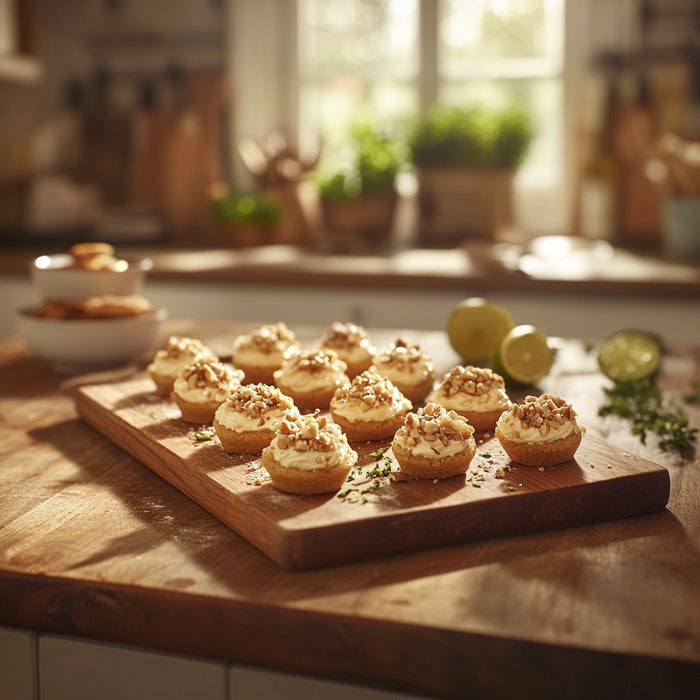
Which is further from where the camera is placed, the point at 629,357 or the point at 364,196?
the point at 364,196

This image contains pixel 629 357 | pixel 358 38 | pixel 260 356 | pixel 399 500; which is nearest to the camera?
pixel 399 500

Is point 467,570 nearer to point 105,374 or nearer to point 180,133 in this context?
point 105,374

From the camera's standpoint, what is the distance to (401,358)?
1.37m

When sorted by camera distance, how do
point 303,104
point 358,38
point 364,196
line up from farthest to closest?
point 303,104 → point 358,38 → point 364,196

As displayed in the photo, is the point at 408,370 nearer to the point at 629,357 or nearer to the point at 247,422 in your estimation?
the point at 247,422

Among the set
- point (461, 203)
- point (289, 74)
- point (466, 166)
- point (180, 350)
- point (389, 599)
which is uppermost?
point (289, 74)

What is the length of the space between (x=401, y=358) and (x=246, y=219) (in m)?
2.06

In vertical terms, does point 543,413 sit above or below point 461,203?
below

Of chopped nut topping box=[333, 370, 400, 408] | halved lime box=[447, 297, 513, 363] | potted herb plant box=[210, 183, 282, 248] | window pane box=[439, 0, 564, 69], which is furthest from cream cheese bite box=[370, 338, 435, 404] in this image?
window pane box=[439, 0, 564, 69]

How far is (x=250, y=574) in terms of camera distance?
883 millimetres

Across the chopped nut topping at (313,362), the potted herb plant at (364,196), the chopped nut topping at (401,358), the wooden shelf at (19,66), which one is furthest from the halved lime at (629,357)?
the wooden shelf at (19,66)

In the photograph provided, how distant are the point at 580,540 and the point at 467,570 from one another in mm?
147

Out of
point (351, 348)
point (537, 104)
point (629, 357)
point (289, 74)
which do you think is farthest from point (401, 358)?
point (289, 74)

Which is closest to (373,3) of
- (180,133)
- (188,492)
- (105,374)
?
(180,133)
